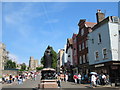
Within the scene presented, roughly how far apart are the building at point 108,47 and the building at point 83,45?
3.79 metres

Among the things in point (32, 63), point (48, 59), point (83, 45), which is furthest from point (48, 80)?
point (32, 63)

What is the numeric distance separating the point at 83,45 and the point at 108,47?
10005mm

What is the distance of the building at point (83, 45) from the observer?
32500mm

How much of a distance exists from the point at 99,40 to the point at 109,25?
12.1 feet

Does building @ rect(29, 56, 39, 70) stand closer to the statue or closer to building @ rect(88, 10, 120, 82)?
building @ rect(88, 10, 120, 82)

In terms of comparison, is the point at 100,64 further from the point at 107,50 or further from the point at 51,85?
the point at 51,85

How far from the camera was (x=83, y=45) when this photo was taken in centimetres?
3459

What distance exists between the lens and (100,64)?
26172mm

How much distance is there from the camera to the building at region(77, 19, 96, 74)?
32.5m

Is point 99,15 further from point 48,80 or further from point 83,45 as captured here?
point 48,80

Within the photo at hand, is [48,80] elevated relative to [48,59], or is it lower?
lower

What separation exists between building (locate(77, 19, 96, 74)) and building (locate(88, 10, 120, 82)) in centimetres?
379

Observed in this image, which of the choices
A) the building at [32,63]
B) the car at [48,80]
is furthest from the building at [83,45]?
the building at [32,63]

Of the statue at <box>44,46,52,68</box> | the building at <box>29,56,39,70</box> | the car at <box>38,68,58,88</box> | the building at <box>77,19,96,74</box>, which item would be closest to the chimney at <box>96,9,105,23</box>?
the building at <box>77,19,96,74</box>
